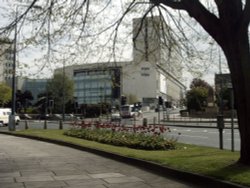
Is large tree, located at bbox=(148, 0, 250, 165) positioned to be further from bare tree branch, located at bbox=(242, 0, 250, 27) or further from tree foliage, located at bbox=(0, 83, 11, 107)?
tree foliage, located at bbox=(0, 83, 11, 107)

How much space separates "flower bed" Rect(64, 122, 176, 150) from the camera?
18594 mm

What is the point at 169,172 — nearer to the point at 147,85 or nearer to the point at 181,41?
the point at 181,41

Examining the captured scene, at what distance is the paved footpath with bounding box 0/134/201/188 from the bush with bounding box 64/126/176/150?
2.23 metres

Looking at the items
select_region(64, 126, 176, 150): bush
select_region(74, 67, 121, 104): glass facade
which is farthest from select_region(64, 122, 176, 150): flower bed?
select_region(74, 67, 121, 104): glass facade

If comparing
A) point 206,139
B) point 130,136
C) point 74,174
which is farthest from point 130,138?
point 206,139

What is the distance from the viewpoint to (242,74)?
39.0 feet

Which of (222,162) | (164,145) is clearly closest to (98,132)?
(164,145)

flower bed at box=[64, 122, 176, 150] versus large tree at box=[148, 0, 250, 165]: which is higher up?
large tree at box=[148, 0, 250, 165]

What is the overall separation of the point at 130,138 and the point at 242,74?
9.83 metres

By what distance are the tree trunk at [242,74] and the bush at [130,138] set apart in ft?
20.8

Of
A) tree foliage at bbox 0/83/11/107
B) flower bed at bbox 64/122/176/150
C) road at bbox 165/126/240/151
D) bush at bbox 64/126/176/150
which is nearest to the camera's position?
bush at bbox 64/126/176/150

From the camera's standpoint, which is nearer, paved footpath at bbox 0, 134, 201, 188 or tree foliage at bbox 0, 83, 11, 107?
paved footpath at bbox 0, 134, 201, 188

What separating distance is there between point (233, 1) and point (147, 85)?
127m

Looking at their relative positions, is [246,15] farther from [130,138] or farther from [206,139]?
[206,139]
